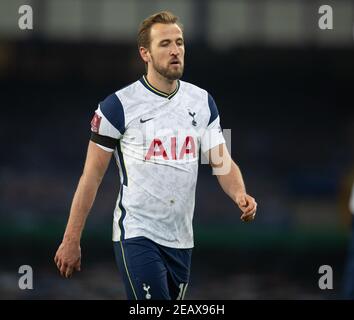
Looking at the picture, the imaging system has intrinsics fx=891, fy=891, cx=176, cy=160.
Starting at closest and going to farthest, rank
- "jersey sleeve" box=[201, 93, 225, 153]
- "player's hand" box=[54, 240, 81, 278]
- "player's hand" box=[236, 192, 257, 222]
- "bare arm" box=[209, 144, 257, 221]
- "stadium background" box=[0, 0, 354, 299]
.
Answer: "player's hand" box=[236, 192, 257, 222]
"player's hand" box=[54, 240, 81, 278]
"bare arm" box=[209, 144, 257, 221]
"jersey sleeve" box=[201, 93, 225, 153]
"stadium background" box=[0, 0, 354, 299]

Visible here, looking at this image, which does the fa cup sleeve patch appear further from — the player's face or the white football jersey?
the player's face

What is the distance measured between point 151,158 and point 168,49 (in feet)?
2.55

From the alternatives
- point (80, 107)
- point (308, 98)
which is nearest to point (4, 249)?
point (80, 107)

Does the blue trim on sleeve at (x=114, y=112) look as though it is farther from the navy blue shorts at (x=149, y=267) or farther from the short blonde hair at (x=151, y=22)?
the navy blue shorts at (x=149, y=267)

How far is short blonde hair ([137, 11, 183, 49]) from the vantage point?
6348 millimetres

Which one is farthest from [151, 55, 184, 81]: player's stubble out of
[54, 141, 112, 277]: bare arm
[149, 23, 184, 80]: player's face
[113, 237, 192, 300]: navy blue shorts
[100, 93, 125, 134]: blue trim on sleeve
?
[113, 237, 192, 300]: navy blue shorts

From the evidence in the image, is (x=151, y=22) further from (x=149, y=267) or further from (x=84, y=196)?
(x=149, y=267)

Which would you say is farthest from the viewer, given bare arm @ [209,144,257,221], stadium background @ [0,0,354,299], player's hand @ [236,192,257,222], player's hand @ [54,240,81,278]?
stadium background @ [0,0,354,299]

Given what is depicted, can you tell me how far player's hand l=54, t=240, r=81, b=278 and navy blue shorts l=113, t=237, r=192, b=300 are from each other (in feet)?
1.10

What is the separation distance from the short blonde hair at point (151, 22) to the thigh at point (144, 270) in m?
1.42

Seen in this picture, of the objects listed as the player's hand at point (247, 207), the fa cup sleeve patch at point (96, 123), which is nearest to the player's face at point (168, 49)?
the fa cup sleeve patch at point (96, 123)

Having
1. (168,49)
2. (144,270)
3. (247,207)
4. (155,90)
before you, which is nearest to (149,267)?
(144,270)

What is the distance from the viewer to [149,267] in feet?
20.2
